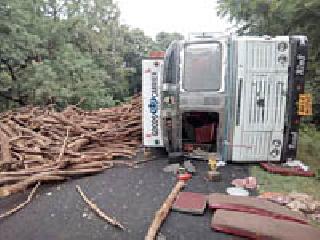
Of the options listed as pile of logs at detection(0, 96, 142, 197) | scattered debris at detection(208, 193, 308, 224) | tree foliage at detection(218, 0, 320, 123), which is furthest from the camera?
tree foliage at detection(218, 0, 320, 123)

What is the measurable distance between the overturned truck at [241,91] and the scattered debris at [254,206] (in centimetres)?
207

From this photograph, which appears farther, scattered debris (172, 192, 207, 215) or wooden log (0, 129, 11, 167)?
wooden log (0, 129, 11, 167)

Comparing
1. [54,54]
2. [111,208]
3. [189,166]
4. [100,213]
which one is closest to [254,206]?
[111,208]

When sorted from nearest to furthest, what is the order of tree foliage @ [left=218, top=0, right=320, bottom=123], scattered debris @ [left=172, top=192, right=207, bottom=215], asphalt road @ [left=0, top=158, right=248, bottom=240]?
asphalt road @ [left=0, top=158, right=248, bottom=240], scattered debris @ [left=172, top=192, right=207, bottom=215], tree foliage @ [left=218, top=0, right=320, bottom=123]

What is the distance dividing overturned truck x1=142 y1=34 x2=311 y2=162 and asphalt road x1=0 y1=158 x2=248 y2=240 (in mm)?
737


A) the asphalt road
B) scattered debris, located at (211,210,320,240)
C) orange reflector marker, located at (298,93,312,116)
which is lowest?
the asphalt road

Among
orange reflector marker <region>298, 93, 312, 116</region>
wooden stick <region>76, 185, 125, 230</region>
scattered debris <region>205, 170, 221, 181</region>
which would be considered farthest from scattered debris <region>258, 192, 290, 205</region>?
wooden stick <region>76, 185, 125, 230</region>

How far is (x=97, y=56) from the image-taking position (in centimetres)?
2167

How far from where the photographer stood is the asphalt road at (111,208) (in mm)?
4598

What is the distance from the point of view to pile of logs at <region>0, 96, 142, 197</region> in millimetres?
Answer: 6684

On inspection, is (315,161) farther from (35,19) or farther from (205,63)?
(35,19)

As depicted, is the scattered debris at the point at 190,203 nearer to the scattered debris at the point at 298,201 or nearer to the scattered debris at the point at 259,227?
the scattered debris at the point at 259,227

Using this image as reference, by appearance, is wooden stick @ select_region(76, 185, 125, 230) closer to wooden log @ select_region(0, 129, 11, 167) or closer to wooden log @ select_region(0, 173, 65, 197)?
wooden log @ select_region(0, 173, 65, 197)

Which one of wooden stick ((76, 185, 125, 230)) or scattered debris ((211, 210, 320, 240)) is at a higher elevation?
scattered debris ((211, 210, 320, 240))
